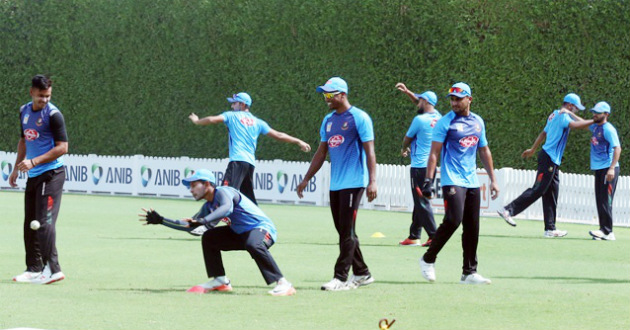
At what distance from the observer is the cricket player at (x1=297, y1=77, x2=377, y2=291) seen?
11.1m

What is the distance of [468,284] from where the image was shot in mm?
11711

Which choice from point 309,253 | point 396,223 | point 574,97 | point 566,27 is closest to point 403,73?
point 566,27

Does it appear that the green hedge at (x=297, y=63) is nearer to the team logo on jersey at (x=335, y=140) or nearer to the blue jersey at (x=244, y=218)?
the team logo on jersey at (x=335, y=140)

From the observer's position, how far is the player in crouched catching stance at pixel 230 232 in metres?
10.4

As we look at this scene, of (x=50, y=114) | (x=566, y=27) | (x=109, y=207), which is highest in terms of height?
(x=566, y=27)

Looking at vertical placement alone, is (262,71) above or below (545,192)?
above

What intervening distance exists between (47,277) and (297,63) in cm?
1764

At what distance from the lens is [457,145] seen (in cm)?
1171

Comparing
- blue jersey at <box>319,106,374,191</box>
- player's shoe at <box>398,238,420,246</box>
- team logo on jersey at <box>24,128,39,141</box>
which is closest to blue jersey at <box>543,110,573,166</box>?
player's shoe at <box>398,238,420,246</box>

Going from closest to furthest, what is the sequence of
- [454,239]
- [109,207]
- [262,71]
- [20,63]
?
[454,239], [109,207], [262,71], [20,63]

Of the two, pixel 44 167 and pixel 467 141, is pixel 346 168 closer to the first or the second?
pixel 467 141

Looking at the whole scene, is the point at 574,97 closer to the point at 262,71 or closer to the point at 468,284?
the point at 468,284

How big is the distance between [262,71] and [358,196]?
60.2 ft

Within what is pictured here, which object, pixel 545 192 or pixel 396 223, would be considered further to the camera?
pixel 396 223
